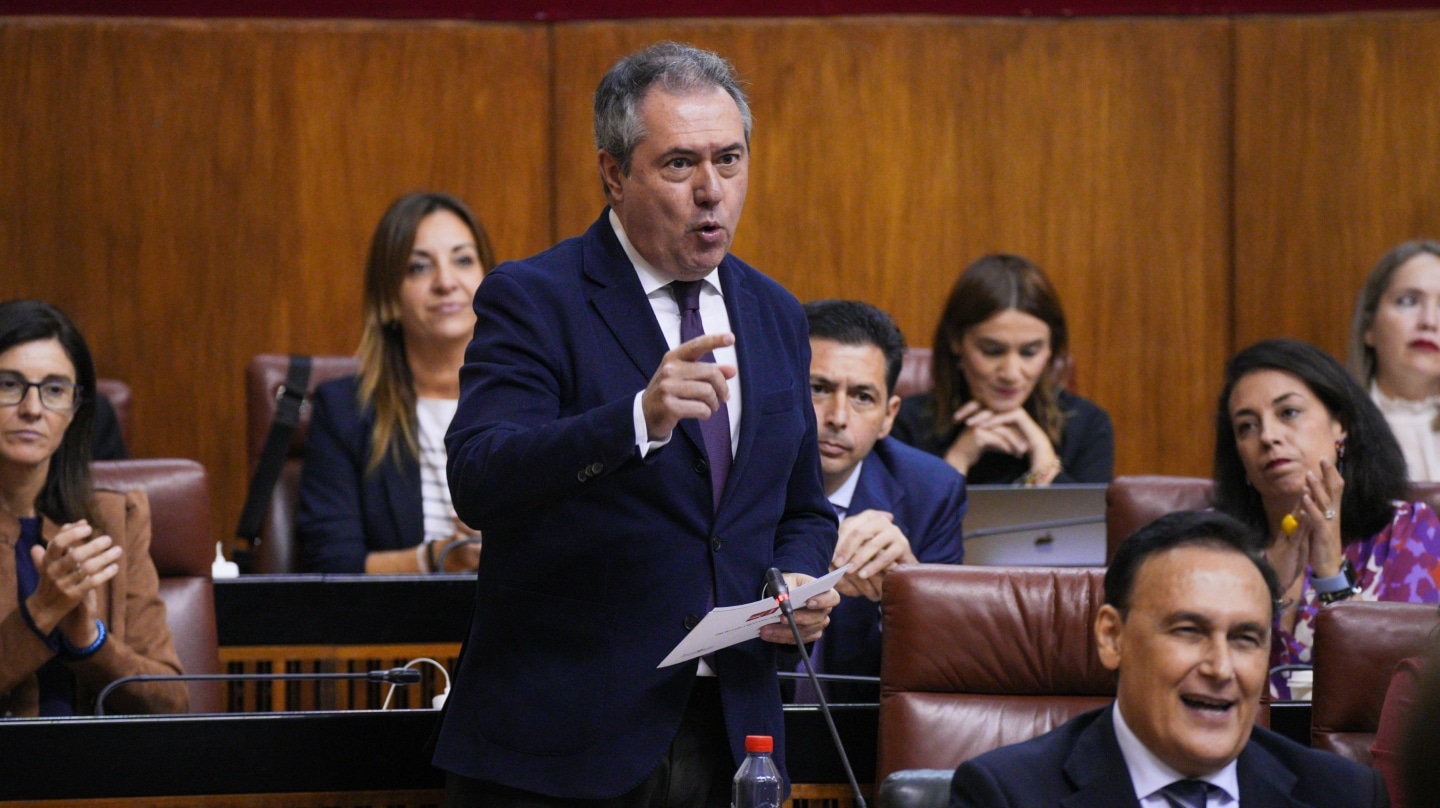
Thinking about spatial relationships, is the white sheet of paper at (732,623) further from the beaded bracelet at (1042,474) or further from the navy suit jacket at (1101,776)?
the beaded bracelet at (1042,474)

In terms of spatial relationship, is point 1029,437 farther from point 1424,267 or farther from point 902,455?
point 1424,267

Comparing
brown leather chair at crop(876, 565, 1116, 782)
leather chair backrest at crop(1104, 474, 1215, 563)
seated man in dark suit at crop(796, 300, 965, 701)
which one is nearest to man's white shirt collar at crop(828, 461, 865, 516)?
seated man in dark suit at crop(796, 300, 965, 701)

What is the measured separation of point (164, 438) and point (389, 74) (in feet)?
4.23

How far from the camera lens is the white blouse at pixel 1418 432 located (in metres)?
3.84

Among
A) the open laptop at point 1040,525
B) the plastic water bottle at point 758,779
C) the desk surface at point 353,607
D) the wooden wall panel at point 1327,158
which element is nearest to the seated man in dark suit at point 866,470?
the open laptop at point 1040,525

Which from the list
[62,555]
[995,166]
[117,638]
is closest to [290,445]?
Result: [117,638]

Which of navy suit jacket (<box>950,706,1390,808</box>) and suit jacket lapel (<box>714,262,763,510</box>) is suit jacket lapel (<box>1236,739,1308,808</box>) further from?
suit jacket lapel (<box>714,262,763,510</box>)

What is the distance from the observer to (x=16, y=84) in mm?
4734

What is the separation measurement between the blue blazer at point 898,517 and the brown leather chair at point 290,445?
4.15 ft

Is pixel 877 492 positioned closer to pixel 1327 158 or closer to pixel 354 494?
pixel 354 494

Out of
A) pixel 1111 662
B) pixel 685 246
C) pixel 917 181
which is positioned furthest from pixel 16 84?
A: pixel 1111 662

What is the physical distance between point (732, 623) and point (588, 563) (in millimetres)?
173

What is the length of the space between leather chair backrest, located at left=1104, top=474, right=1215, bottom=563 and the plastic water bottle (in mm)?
1402

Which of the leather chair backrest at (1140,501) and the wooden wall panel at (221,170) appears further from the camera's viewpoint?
the wooden wall panel at (221,170)
